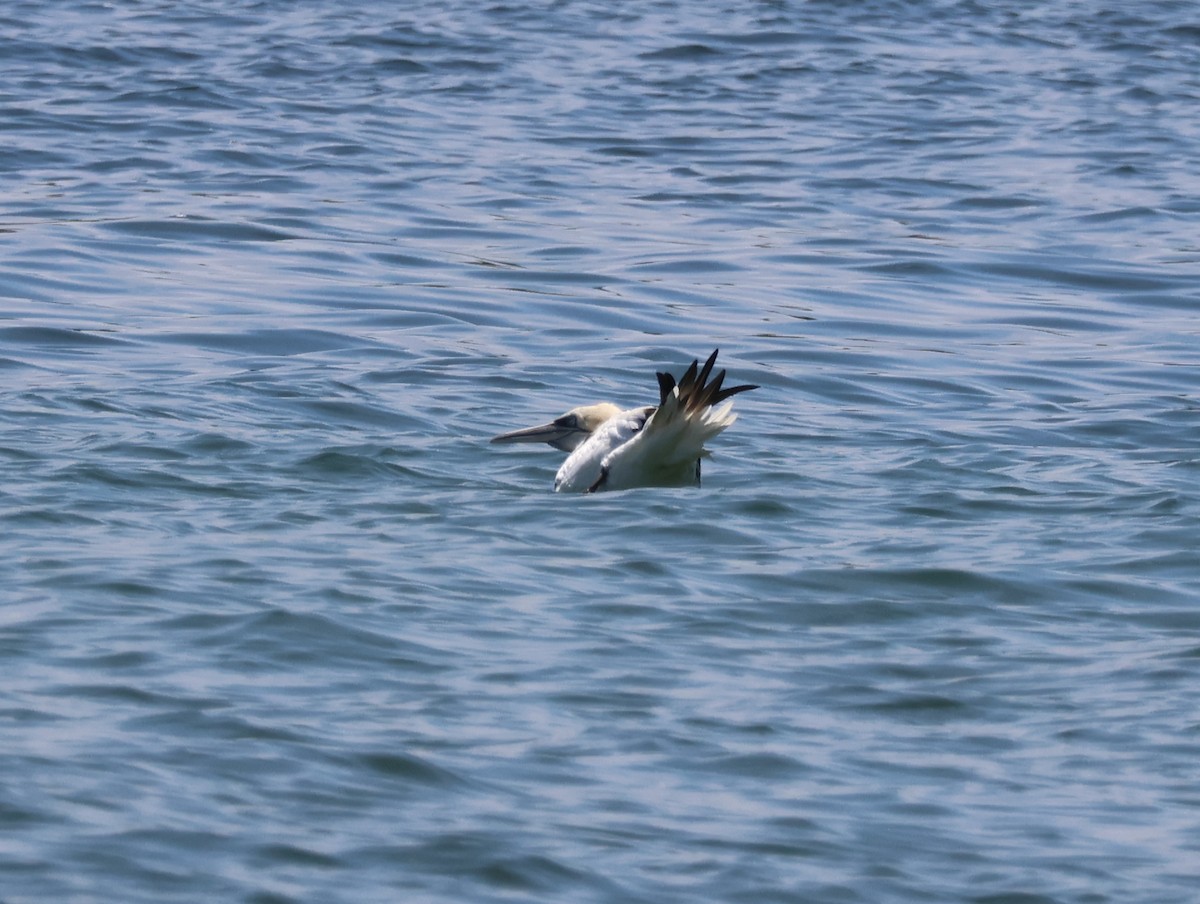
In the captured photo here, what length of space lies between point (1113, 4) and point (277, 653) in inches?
1072

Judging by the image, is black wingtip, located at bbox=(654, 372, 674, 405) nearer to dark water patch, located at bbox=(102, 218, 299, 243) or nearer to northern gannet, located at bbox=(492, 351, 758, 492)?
northern gannet, located at bbox=(492, 351, 758, 492)

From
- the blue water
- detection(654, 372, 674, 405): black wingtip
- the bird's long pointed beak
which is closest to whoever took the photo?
the blue water

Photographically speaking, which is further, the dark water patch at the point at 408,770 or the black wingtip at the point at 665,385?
the black wingtip at the point at 665,385

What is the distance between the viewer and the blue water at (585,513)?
220 inches

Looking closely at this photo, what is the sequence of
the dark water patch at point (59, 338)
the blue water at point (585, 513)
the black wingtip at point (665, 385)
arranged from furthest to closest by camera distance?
1. the dark water patch at point (59, 338)
2. the black wingtip at point (665, 385)
3. the blue water at point (585, 513)

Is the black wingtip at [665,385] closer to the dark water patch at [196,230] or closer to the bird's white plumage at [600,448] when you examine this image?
the bird's white plumage at [600,448]

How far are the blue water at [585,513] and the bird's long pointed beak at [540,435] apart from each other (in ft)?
0.58

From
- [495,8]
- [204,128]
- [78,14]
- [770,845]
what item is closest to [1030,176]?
[204,128]

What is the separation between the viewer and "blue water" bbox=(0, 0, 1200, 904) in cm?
559

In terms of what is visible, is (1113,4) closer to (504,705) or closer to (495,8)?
(495,8)

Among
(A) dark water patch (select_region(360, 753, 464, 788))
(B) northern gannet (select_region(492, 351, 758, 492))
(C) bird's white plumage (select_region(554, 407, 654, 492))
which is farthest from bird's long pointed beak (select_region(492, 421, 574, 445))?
(A) dark water patch (select_region(360, 753, 464, 788))

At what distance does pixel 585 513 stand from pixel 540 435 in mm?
1325

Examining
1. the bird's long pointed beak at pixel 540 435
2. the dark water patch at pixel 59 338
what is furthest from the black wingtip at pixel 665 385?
the dark water patch at pixel 59 338

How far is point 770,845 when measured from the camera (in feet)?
18.2
